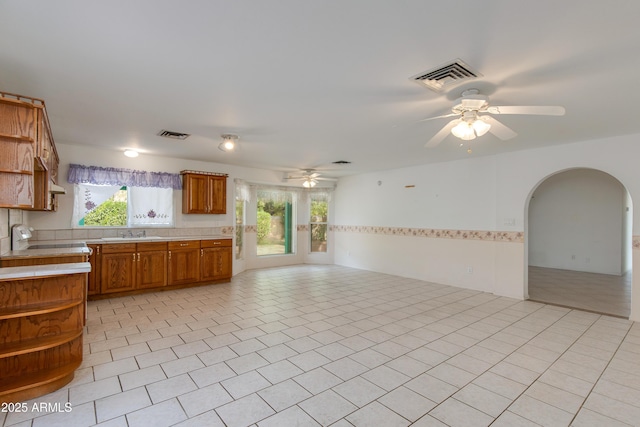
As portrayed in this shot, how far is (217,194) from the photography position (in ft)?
19.7

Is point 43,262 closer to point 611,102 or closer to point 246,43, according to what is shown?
point 246,43

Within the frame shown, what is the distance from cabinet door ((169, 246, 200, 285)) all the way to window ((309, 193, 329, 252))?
3.36 meters

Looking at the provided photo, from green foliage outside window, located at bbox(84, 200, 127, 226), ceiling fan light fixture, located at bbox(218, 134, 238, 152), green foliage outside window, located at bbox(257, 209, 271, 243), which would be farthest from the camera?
green foliage outside window, located at bbox(257, 209, 271, 243)

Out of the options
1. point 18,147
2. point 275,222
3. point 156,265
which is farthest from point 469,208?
point 18,147

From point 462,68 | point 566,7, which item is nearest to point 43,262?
point 462,68

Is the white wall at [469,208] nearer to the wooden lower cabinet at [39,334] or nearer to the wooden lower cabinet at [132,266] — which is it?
the wooden lower cabinet at [132,266]

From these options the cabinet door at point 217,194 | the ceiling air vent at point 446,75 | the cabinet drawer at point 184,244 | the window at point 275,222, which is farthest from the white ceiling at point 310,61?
the window at point 275,222

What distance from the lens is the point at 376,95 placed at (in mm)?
2707

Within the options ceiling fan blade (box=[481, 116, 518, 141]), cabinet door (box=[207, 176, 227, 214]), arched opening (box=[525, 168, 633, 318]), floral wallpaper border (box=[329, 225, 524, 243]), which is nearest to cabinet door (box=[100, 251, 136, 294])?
cabinet door (box=[207, 176, 227, 214])

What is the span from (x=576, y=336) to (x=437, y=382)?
2035 mm

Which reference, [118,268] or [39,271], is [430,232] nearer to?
[118,268]

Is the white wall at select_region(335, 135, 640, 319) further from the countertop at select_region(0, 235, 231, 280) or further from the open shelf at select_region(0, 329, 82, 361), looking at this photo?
the open shelf at select_region(0, 329, 82, 361)

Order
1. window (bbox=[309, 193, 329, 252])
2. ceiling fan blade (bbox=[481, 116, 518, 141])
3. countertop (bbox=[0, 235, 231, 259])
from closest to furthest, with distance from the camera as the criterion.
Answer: ceiling fan blade (bbox=[481, 116, 518, 141]), countertop (bbox=[0, 235, 231, 259]), window (bbox=[309, 193, 329, 252])

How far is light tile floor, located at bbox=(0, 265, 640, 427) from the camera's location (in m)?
2.03
